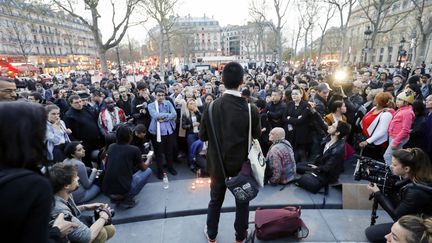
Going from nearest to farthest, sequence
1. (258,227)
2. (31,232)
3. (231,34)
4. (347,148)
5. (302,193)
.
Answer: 1. (31,232)
2. (258,227)
3. (302,193)
4. (347,148)
5. (231,34)

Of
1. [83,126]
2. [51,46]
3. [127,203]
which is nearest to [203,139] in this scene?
[127,203]

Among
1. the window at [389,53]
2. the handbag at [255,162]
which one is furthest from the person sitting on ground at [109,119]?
the window at [389,53]

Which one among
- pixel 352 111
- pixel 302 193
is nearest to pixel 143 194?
pixel 302 193

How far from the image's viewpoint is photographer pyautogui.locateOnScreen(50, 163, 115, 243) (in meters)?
2.32

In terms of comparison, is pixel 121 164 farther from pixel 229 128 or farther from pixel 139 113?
pixel 139 113

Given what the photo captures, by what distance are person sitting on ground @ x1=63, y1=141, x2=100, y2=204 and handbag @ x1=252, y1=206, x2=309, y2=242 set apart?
2797 millimetres

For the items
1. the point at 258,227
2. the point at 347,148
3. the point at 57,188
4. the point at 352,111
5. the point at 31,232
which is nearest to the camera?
the point at 31,232

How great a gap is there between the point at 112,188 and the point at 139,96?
8.49 ft

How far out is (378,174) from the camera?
320 cm

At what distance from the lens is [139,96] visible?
18.7ft

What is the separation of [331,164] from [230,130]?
2.40m

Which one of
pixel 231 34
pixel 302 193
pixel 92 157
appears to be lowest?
pixel 302 193

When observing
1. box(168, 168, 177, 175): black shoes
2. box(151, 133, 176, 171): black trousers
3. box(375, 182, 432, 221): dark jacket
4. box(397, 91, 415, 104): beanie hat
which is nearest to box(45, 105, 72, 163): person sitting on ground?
box(151, 133, 176, 171): black trousers

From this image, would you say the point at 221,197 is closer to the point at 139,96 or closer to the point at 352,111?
the point at 139,96
